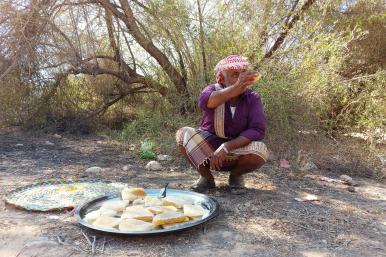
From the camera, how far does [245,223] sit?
2670 millimetres

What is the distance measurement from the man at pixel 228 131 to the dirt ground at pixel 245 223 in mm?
265

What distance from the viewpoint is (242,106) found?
325 cm

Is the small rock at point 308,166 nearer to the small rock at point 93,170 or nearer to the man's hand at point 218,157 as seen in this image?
the man's hand at point 218,157

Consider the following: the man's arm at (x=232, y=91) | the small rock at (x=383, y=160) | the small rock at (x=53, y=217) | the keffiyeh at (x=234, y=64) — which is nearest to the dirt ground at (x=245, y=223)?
the small rock at (x=53, y=217)

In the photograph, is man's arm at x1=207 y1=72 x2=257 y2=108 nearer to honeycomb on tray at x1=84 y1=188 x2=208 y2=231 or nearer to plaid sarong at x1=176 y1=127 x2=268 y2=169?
plaid sarong at x1=176 y1=127 x2=268 y2=169

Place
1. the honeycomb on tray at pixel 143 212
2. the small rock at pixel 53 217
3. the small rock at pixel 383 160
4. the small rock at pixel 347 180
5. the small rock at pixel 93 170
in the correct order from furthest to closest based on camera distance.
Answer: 1. the small rock at pixel 383 160
2. the small rock at pixel 93 170
3. the small rock at pixel 347 180
4. the small rock at pixel 53 217
5. the honeycomb on tray at pixel 143 212

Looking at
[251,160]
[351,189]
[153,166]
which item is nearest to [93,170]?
[153,166]

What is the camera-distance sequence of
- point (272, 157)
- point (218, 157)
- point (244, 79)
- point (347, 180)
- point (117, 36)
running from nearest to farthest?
point (244, 79), point (218, 157), point (347, 180), point (272, 157), point (117, 36)

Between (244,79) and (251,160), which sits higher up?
(244,79)

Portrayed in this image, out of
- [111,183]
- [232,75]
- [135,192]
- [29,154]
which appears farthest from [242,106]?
[29,154]

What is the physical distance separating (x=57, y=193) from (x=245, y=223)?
1.52m

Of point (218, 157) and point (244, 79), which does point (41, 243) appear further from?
point (244, 79)

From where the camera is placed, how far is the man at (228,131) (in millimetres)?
3141

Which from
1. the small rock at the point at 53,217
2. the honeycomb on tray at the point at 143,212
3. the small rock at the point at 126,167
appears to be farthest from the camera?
the small rock at the point at 126,167
